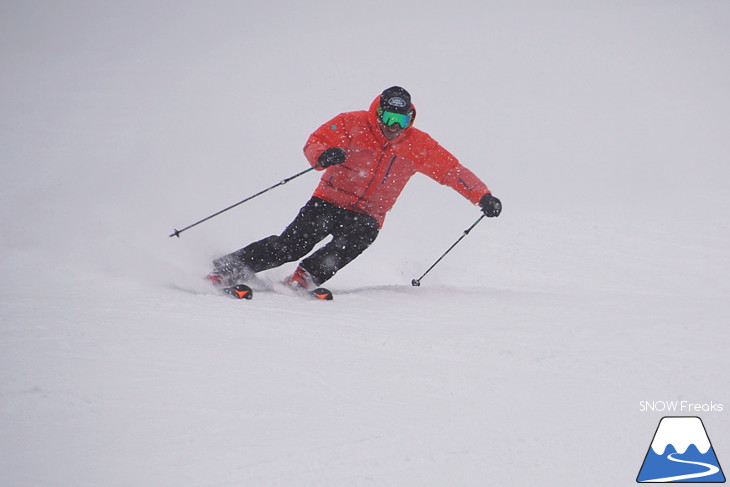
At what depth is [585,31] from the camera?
1831 cm

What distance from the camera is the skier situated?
173 inches

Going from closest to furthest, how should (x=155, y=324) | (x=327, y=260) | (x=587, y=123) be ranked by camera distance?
(x=155, y=324) → (x=327, y=260) → (x=587, y=123)

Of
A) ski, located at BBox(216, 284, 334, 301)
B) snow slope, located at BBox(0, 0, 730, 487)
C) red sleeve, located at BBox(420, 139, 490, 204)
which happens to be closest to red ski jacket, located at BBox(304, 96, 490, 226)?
red sleeve, located at BBox(420, 139, 490, 204)

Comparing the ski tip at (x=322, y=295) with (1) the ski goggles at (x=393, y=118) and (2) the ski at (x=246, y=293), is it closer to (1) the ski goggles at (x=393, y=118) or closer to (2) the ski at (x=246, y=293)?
(2) the ski at (x=246, y=293)

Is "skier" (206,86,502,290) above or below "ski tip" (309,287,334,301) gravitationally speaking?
above

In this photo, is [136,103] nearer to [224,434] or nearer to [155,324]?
[155,324]

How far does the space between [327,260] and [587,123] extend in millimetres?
10107

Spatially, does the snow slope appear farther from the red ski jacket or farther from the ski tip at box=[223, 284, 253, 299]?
the red ski jacket

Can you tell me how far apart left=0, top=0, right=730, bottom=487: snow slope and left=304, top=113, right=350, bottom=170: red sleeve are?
45.1 inches

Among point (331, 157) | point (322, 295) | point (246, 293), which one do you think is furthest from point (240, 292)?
point (331, 157)

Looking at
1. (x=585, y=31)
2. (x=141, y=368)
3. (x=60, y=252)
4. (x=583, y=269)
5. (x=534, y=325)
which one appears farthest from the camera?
(x=585, y=31)

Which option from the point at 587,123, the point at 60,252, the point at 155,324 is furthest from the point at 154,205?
the point at 587,123

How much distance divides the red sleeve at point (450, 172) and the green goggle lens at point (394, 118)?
43 centimetres

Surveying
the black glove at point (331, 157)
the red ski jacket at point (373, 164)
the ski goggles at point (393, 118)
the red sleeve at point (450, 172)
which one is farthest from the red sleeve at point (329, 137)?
the red sleeve at point (450, 172)
